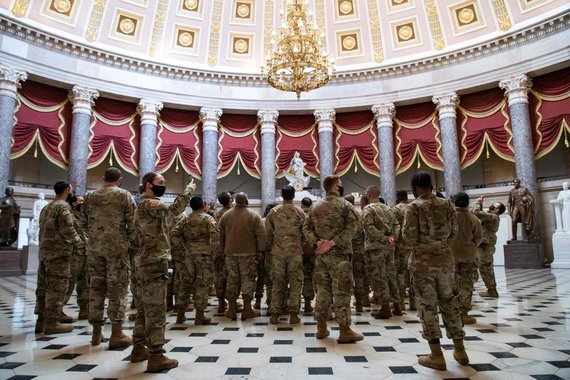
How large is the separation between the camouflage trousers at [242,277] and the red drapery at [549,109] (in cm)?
1362

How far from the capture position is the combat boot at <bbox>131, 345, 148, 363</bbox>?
3432mm

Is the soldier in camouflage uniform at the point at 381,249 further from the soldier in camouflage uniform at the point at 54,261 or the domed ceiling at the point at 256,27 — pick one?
the domed ceiling at the point at 256,27

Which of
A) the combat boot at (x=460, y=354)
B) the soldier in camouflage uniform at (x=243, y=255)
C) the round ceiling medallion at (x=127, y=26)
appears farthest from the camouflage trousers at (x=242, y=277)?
the round ceiling medallion at (x=127, y=26)

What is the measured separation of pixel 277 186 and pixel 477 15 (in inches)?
443

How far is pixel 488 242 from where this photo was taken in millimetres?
6727

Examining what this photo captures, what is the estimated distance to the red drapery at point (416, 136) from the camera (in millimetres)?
16625

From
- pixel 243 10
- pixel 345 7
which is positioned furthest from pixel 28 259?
pixel 345 7

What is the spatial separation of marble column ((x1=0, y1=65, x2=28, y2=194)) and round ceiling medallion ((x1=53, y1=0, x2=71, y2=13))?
3239 millimetres

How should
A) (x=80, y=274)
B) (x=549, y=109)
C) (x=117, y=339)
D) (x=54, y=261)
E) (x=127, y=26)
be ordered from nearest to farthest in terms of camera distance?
(x=117, y=339) < (x=54, y=261) < (x=80, y=274) < (x=549, y=109) < (x=127, y=26)

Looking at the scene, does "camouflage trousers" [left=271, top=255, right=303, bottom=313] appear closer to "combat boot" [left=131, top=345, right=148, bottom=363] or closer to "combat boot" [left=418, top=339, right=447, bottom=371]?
"combat boot" [left=131, top=345, right=148, bottom=363]

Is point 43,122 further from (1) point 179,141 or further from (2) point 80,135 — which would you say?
(1) point 179,141

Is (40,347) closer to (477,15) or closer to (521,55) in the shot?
(521,55)

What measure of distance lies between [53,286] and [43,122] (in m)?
12.3

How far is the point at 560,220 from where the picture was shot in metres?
13.2
